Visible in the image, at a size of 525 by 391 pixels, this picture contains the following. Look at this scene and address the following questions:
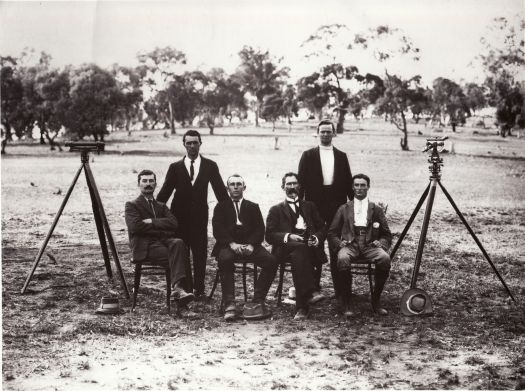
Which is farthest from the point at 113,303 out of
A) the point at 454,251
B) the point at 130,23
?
the point at 454,251

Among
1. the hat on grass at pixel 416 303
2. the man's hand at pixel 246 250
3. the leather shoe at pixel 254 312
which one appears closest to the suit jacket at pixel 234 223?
the man's hand at pixel 246 250

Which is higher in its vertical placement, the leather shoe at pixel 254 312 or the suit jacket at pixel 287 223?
the suit jacket at pixel 287 223

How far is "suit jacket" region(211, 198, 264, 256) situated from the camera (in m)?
5.12

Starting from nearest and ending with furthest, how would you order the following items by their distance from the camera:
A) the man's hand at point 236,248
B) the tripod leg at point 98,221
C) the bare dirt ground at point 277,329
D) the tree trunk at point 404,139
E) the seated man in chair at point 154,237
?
1. the bare dirt ground at point 277,329
2. the seated man in chair at point 154,237
3. the man's hand at point 236,248
4. the tripod leg at point 98,221
5. the tree trunk at point 404,139

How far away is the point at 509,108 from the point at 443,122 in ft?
13.5

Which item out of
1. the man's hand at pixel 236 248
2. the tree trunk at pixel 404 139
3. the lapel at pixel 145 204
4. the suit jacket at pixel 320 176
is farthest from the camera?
the tree trunk at pixel 404 139

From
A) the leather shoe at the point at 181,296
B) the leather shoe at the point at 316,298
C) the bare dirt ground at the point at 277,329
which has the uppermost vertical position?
the leather shoe at the point at 181,296

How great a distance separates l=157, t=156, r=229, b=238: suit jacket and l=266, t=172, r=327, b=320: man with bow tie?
1.81 ft

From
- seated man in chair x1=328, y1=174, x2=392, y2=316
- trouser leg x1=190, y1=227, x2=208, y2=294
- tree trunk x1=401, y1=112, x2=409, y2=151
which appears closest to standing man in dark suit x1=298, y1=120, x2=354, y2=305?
seated man in chair x1=328, y1=174, x2=392, y2=316

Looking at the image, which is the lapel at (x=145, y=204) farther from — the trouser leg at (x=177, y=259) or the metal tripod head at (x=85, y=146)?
the metal tripod head at (x=85, y=146)

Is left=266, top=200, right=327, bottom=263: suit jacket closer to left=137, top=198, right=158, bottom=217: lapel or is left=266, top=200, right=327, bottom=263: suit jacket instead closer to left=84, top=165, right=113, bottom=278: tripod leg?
left=137, top=198, right=158, bottom=217: lapel

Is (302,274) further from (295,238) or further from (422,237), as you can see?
(422,237)

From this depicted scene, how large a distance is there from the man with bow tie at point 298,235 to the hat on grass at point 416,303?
2.27 feet

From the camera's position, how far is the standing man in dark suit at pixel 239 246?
4898mm
